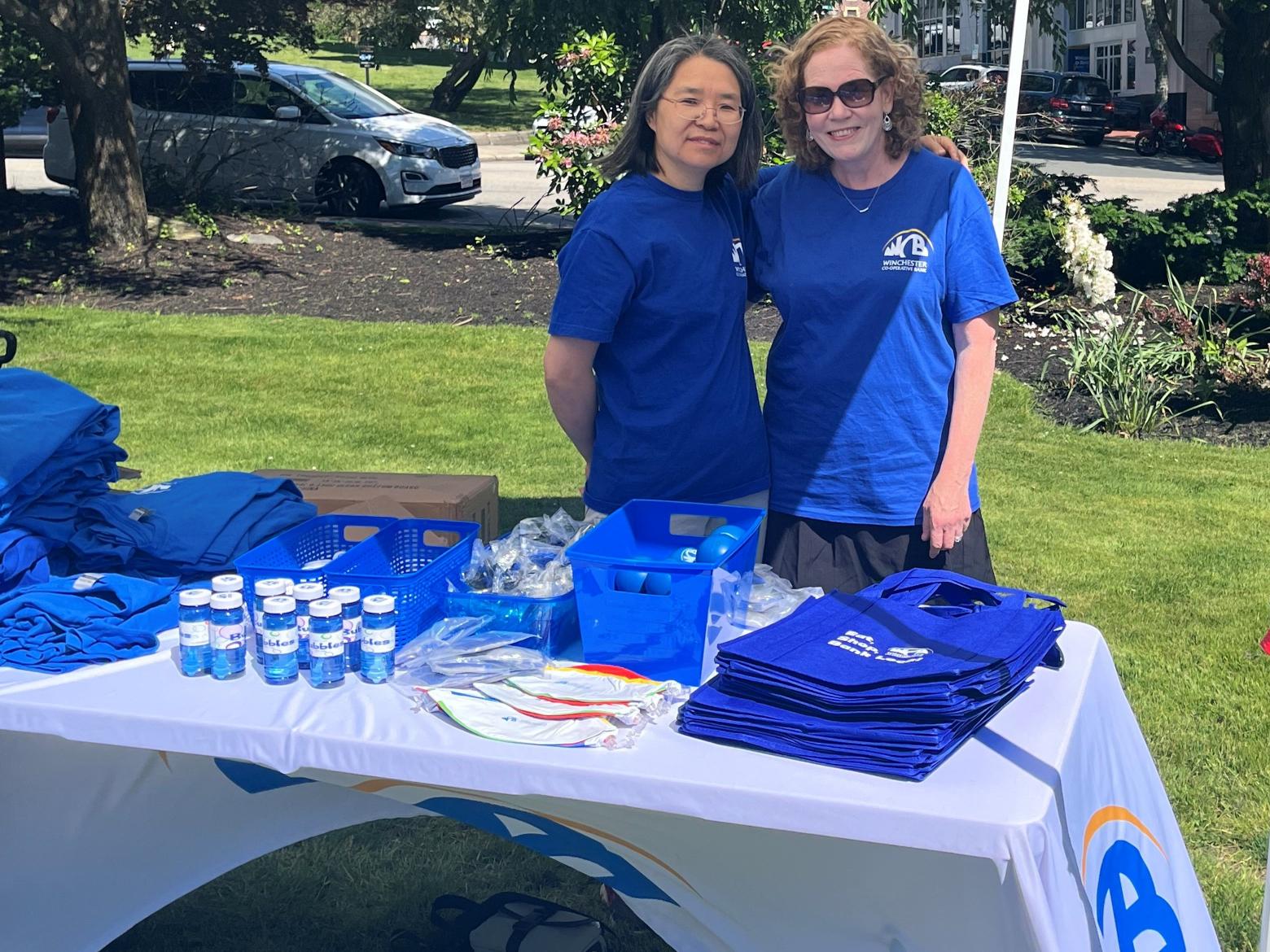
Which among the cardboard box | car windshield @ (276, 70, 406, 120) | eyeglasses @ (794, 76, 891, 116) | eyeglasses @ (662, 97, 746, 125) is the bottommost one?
the cardboard box

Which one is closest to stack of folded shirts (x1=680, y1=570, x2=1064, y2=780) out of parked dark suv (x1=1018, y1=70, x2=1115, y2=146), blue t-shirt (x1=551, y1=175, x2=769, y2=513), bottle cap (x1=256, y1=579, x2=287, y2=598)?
blue t-shirt (x1=551, y1=175, x2=769, y2=513)

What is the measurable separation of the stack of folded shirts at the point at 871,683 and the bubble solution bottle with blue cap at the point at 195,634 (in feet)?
2.77

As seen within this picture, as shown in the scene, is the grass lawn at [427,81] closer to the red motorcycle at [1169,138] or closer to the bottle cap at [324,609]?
the red motorcycle at [1169,138]

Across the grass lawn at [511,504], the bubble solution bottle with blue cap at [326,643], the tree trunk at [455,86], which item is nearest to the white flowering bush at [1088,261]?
the grass lawn at [511,504]

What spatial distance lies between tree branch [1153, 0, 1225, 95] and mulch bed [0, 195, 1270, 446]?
11.9ft

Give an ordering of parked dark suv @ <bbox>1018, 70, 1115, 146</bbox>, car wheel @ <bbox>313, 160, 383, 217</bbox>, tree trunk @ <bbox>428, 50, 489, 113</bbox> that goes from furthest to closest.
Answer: tree trunk @ <bbox>428, 50, 489, 113</bbox>, parked dark suv @ <bbox>1018, 70, 1115, 146</bbox>, car wheel @ <bbox>313, 160, 383, 217</bbox>

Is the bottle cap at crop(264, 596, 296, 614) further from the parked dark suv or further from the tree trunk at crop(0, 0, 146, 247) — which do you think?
the parked dark suv

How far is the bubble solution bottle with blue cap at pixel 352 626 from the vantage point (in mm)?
2311

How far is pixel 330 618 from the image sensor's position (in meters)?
2.26

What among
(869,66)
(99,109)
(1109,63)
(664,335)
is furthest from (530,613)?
(1109,63)

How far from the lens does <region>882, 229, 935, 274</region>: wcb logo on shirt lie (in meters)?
2.81

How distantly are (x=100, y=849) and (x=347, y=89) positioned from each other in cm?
Result: 1319

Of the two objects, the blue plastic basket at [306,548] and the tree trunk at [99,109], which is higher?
the tree trunk at [99,109]

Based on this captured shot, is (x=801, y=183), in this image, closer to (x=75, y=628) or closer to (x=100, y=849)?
(x=75, y=628)
